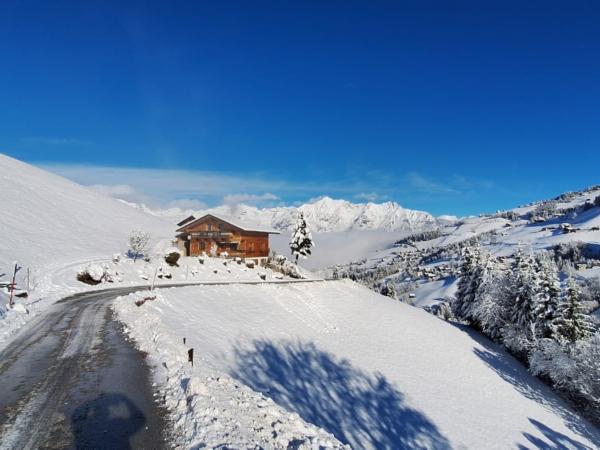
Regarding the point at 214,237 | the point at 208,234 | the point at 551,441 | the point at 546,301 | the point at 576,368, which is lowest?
the point at 551,441

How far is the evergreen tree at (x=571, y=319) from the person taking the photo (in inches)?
1681

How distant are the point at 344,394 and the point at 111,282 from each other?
82.8 feet

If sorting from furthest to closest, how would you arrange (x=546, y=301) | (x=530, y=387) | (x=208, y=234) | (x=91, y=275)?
(x=208, y=234)
(x=546, y=301)
(x=530, y=387)
(x=91, y=275)

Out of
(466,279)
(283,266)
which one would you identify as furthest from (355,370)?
(466,279)

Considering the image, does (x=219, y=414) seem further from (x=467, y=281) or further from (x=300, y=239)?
(x=467, y=281)

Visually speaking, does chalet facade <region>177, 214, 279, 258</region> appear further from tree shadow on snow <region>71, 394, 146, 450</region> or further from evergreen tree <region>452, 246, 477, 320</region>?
tree shadow on snow <region>71, 394, 146, 450</region>

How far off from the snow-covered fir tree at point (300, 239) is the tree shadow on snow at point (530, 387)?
30.6 metres

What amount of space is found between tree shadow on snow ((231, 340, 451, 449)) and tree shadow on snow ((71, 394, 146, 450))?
7.93 m

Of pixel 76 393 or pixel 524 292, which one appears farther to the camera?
pixel 524 292

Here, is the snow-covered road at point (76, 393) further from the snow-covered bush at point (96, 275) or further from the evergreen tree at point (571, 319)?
the evergreen tree at point (571, 319)

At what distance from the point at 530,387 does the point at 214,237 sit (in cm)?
4558

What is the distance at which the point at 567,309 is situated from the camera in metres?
43.3

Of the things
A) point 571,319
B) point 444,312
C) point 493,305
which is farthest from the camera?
point 444,312

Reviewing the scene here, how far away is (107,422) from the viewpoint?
908 cm
